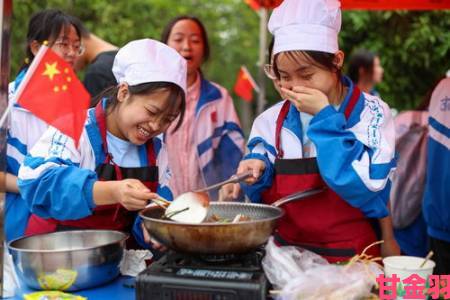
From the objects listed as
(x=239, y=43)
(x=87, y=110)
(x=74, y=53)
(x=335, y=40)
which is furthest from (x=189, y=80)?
(x=239, y=43)

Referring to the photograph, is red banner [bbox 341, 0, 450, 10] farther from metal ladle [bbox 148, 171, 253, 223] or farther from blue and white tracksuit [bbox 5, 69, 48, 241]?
metal ladle [bbox 148, 171, 253, 223]

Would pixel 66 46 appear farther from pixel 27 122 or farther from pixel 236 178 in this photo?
pixel 236 178

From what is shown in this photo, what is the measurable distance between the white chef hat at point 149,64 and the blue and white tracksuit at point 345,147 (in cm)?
41

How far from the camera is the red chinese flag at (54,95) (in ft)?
6.18

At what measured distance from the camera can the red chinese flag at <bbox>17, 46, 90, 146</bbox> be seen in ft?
6.18

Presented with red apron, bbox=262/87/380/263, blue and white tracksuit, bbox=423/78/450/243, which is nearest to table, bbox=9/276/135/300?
red apron, bbox=262/87/380/263

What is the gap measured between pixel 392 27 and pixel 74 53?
4.24 meters

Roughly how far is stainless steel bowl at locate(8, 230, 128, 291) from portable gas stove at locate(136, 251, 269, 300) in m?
0.26

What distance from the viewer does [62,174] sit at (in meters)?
1.87

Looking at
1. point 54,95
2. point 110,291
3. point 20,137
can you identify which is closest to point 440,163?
point 110,291

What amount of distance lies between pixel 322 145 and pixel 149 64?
0.74 metres

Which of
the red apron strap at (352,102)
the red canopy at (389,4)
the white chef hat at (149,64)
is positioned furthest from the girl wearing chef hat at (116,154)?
the red canopy at (389,4)

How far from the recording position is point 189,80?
147 inches

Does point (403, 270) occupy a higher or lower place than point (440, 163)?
lower
